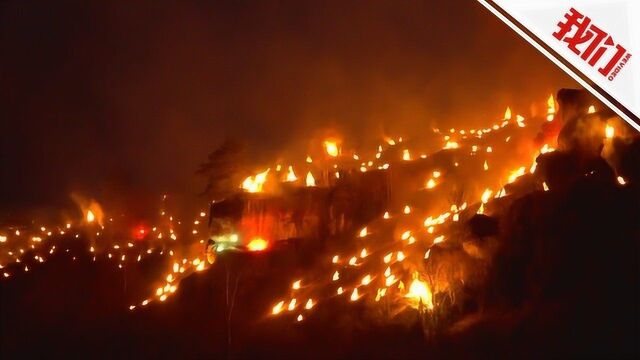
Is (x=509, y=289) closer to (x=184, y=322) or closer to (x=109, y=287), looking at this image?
(x=184, y=322)

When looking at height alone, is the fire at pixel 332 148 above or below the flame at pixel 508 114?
below

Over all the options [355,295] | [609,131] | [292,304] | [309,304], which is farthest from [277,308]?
[609,131]

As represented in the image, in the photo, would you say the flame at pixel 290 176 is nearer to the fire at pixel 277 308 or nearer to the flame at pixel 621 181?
the fire at pixel 277 308

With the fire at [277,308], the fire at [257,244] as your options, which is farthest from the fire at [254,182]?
the fire at [277,308]

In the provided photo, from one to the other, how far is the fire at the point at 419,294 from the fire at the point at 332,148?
2216cm

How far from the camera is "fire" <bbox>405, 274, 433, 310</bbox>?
21.7m

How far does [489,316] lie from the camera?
20.4 m

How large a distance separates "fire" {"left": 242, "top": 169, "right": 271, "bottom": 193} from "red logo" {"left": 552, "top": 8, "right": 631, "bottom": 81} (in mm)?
30592

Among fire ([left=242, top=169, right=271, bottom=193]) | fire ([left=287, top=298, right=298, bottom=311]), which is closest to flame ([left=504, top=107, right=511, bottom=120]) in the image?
fire ([left=242, top=169, right=271, bottom=193])

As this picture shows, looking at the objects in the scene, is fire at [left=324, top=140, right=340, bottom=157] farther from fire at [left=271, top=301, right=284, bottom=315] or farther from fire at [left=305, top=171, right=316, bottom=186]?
fire at [left=271, top=301, right=284, bottom=315]

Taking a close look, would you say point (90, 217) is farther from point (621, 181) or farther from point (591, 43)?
point (591, 43)

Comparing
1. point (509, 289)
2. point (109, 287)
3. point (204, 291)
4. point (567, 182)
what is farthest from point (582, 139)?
point (109, 287)

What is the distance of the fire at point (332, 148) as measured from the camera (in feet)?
145

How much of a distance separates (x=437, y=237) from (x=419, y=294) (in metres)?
4.96
